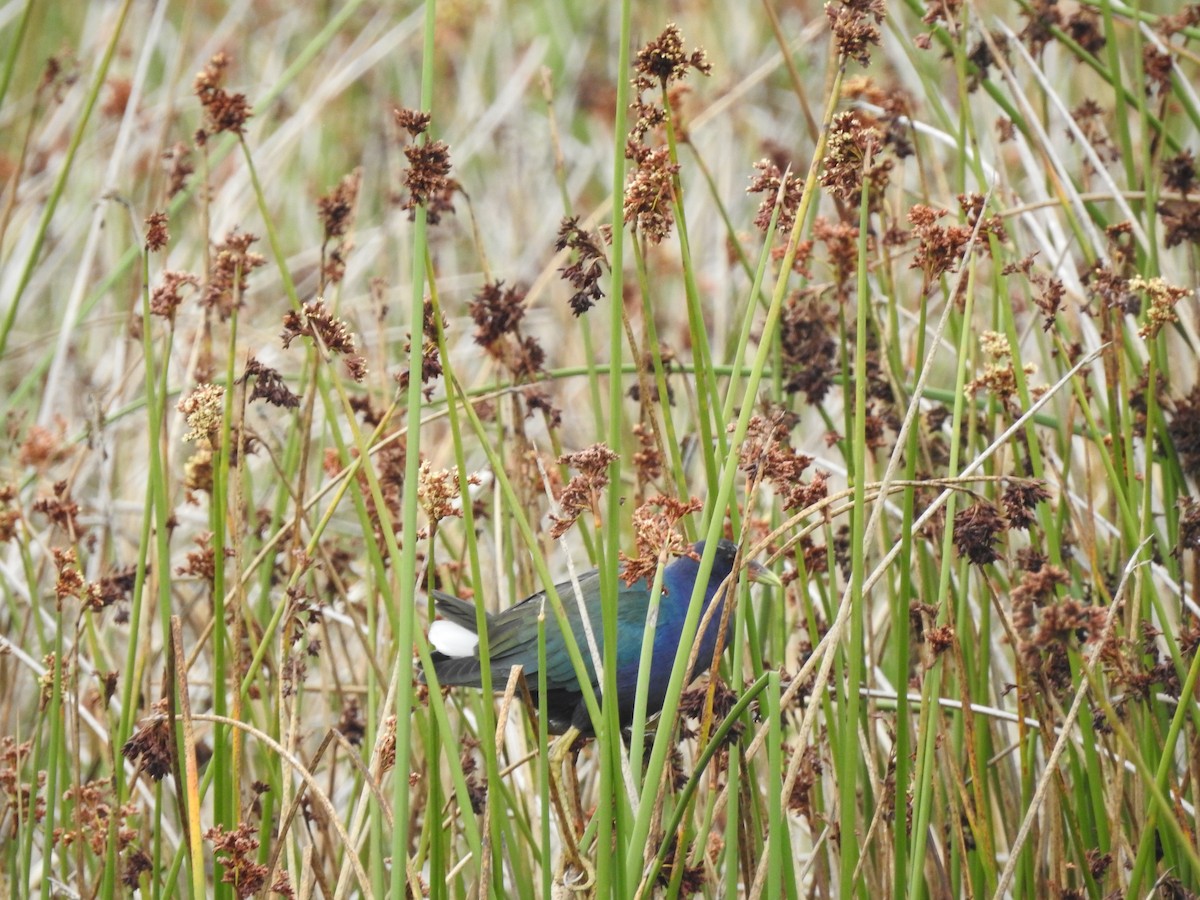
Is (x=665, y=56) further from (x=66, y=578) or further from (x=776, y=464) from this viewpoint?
(x=66, y=578)

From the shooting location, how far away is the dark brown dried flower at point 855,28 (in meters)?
1.25

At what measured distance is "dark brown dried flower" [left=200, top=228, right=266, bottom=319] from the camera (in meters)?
1.73

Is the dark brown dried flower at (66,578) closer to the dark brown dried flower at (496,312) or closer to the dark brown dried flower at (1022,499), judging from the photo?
the dark brown dried flower at (496,312)

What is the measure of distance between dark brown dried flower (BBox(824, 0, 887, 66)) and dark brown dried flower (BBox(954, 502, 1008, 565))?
487 millimetres

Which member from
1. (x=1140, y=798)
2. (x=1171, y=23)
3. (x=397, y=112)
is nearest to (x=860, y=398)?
(x=397, y=112)

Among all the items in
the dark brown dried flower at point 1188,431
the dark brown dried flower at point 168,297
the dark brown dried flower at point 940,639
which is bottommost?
the dark brown dried flower at point 940,639

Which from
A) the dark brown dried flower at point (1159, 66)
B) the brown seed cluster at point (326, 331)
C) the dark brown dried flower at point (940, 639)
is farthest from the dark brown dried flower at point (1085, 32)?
the brown seed cluster at point (326, 331)

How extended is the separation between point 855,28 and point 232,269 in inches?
38.6

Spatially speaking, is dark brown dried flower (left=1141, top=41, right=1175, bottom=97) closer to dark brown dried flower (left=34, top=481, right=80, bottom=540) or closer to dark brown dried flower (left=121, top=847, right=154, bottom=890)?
dark brown dried flower (left=34, top=481, right=80, bottom=540)

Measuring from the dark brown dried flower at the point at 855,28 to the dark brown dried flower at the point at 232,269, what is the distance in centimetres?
82

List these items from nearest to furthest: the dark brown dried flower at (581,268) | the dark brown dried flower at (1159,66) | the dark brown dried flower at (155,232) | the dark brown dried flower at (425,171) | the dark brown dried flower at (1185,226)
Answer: the dark brown dried flower at (425,171), the dark brown dried flower at (581,268), the dark brown dried flower at (155,232), the dark brown dried flower at (1185,226), the dark brown dried flower at (1159,66)

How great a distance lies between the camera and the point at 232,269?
182 cm

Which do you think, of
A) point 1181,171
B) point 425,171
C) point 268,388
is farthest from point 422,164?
point 1181,171

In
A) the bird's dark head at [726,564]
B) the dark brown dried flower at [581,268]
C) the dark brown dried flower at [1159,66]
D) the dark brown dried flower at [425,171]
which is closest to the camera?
the dark brown dried flower at [425,171]
